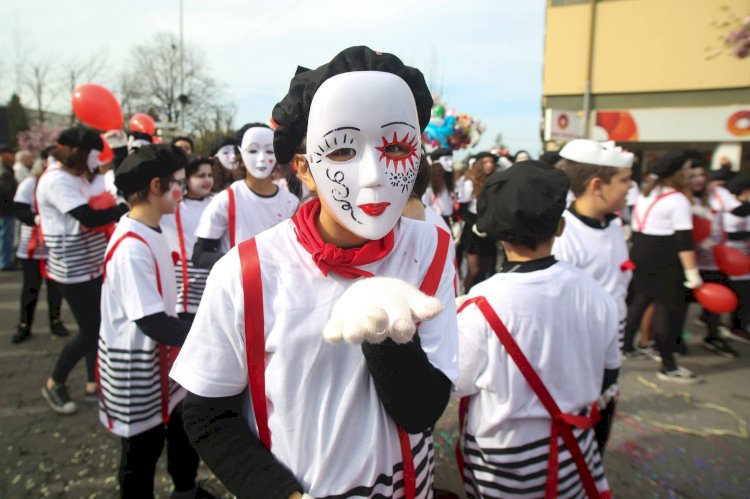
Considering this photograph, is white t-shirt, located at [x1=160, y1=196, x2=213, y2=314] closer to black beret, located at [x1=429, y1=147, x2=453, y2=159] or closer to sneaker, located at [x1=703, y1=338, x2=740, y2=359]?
black beret, located at [x1=429, y1=147, x2=453, y2=159]

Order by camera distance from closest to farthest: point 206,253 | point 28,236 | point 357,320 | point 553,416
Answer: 1. point 357,320
2. point 553,416
3. point 206,253
4. point 28,236

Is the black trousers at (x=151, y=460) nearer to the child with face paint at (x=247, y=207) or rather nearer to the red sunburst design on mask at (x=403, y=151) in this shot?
the child with face paint at (x=247, y=207)

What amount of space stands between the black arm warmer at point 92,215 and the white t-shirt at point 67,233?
56 millimetres

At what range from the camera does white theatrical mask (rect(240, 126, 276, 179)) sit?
360cm

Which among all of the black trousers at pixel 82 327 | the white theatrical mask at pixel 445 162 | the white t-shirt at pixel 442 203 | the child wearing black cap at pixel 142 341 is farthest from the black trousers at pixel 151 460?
the white theatrical mask at pixel 445 162

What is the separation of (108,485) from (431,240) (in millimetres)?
2684

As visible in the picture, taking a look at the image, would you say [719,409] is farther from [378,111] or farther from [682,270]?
[378,111]

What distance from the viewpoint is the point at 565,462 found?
70.9 inches

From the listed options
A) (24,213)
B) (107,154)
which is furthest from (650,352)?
(24,213)

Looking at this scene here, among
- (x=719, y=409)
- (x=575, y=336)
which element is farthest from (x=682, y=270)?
(x=575, y=336)

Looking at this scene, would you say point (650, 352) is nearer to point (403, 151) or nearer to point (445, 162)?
point (445, 162)

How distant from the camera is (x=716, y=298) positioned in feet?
14.4

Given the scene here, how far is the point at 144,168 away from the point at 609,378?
7.85 ft

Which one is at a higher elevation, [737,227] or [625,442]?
[737,227]
